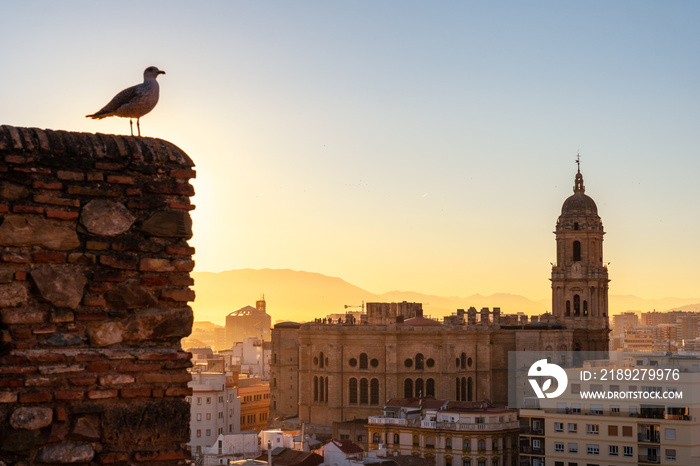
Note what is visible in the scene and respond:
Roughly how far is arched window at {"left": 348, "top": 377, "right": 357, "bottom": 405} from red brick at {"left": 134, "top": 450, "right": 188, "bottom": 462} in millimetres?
60460

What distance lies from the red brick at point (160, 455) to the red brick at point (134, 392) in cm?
34

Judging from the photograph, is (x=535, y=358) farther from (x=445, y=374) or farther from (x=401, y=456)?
(x=401, y=456)

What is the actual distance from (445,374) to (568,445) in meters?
18.1

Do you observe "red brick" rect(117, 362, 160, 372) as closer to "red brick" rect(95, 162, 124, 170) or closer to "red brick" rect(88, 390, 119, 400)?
"red brick" rect(88, 390, 119, 400)

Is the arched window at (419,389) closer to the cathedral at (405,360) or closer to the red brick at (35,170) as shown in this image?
the cathedral at (405,360)

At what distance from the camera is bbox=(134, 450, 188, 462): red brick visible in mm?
6262

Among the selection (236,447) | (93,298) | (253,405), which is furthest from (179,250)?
(253,405)

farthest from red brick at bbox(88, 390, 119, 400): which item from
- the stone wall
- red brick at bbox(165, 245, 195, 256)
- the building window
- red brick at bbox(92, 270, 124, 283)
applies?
the building window

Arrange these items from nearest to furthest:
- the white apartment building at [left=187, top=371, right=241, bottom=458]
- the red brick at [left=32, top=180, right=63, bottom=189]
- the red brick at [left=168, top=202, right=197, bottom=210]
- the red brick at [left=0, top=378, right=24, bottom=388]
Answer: the red brick at [left=0, top=378, right=24, bottom=388] → the red brick at [left=32, top=180, right=63, bottom=189] → the red brick at [left=168, top=202, right=197, bottom=210] → the white apartment building at [left=187, top=371, right=241, bottom=458]

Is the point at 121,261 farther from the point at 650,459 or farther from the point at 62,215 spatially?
the point at 650,459

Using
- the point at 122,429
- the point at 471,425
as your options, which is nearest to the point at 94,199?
the point at 122,429

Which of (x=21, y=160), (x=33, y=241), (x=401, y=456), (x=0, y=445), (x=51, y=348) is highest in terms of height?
(x=21, y=160)

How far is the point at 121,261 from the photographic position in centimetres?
645

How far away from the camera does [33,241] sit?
20.4 feet
